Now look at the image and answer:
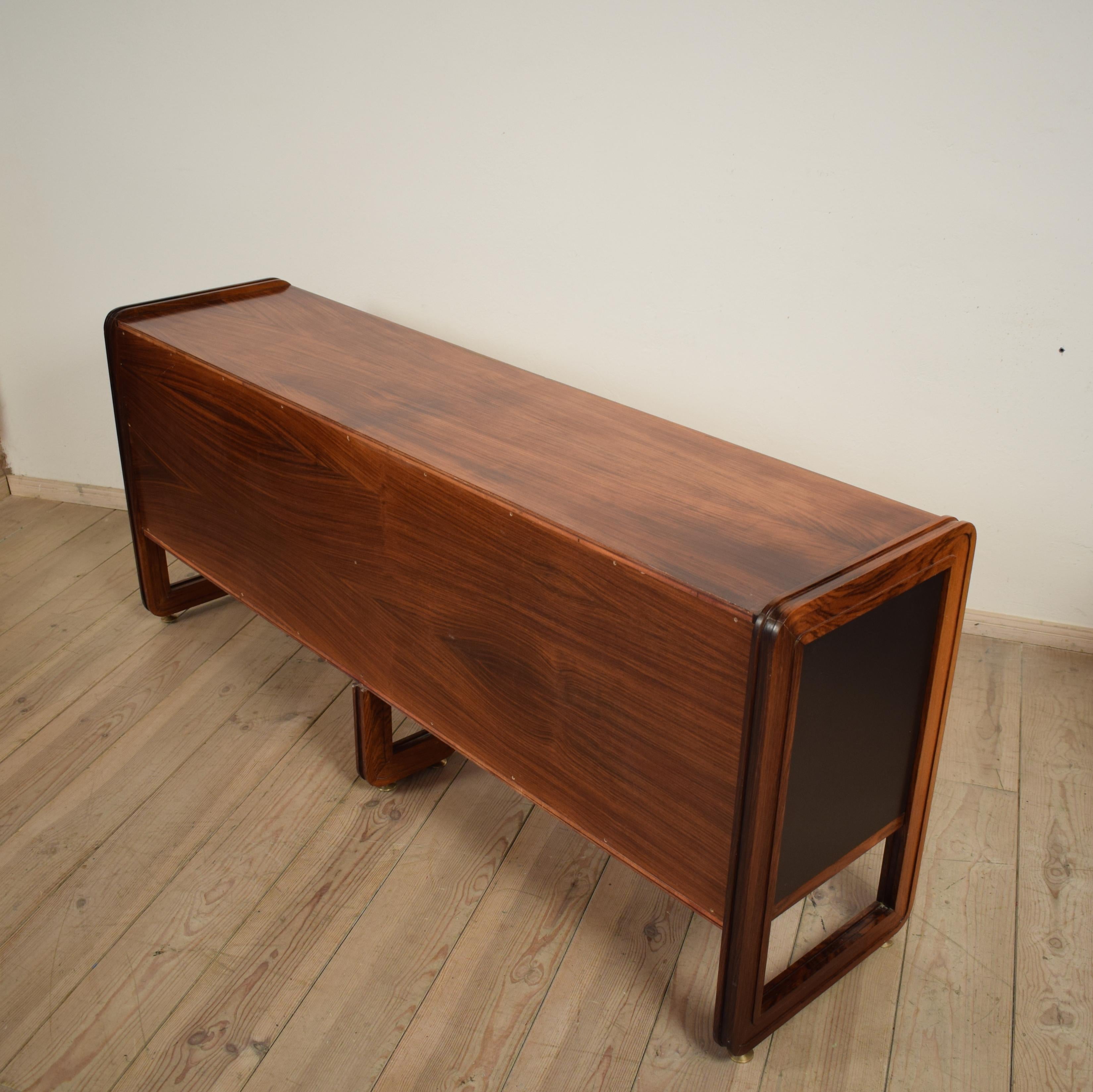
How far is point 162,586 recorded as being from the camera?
2297 mm

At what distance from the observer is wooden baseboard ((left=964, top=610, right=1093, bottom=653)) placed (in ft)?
7.16

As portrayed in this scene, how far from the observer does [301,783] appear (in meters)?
1.86

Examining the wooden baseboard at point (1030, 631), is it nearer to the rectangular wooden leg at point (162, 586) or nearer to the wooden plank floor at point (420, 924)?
the wooden plank floor at point (420, 924)

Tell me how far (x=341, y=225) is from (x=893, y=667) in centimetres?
156

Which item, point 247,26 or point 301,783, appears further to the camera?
point 247,26

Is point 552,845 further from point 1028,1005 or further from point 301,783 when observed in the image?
point 1028,1005

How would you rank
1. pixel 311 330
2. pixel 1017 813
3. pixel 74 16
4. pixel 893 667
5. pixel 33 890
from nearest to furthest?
pixel 893 667 < pixel 33 890 < pixel 1017 813 < pixel 311 330 < pixel 74 16

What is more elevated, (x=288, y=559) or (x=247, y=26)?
(x=247, y=26)

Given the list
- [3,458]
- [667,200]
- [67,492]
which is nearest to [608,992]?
[667,200]

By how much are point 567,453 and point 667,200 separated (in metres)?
0.73

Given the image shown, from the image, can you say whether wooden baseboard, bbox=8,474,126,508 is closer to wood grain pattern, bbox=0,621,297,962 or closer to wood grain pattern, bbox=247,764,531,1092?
wood grain pattern, bbox=0,621,297,962

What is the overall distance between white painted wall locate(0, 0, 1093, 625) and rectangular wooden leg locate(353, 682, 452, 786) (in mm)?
825

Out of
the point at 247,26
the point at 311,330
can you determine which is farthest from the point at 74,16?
the point at 311,330

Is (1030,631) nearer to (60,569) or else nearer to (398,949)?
(398,949)
